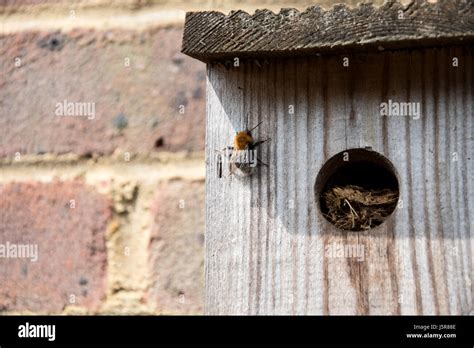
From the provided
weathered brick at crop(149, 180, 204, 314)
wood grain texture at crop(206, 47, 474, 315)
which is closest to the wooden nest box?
wood grain texture at crop(206, 47, 474, 315)

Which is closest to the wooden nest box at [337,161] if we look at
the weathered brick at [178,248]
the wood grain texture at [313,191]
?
the wood grain texture at [313,191]

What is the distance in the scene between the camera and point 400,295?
3.99 ft

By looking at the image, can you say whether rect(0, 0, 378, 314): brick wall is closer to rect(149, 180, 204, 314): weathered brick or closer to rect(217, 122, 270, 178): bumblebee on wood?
rect(149, 180, 204, 314): weathered brick

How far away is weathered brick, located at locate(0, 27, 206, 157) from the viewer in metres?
1.61

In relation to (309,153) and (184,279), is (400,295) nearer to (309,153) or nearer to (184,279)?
(309,153)

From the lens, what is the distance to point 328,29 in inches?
46.6

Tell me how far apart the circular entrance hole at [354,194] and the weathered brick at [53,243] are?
17.8 inches

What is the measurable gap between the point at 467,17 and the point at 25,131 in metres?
0.82

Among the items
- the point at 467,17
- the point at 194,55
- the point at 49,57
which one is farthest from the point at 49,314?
the point at 467,17

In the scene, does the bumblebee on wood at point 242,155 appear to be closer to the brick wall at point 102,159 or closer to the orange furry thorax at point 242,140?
the orange furry thorax at point 242,140

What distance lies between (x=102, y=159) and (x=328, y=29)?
564 mm

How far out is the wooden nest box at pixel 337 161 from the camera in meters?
1.20

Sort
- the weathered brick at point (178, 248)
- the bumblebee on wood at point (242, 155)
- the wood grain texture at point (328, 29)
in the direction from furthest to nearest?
1. the weathered brick at point (178, 248)
2. the bumblebee on wood at point (242, 155)
3. the wood grain texture at point (328, 29)

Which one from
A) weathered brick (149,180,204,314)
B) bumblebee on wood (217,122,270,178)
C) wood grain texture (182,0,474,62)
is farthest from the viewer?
weathered brick (149,180,204,314)
